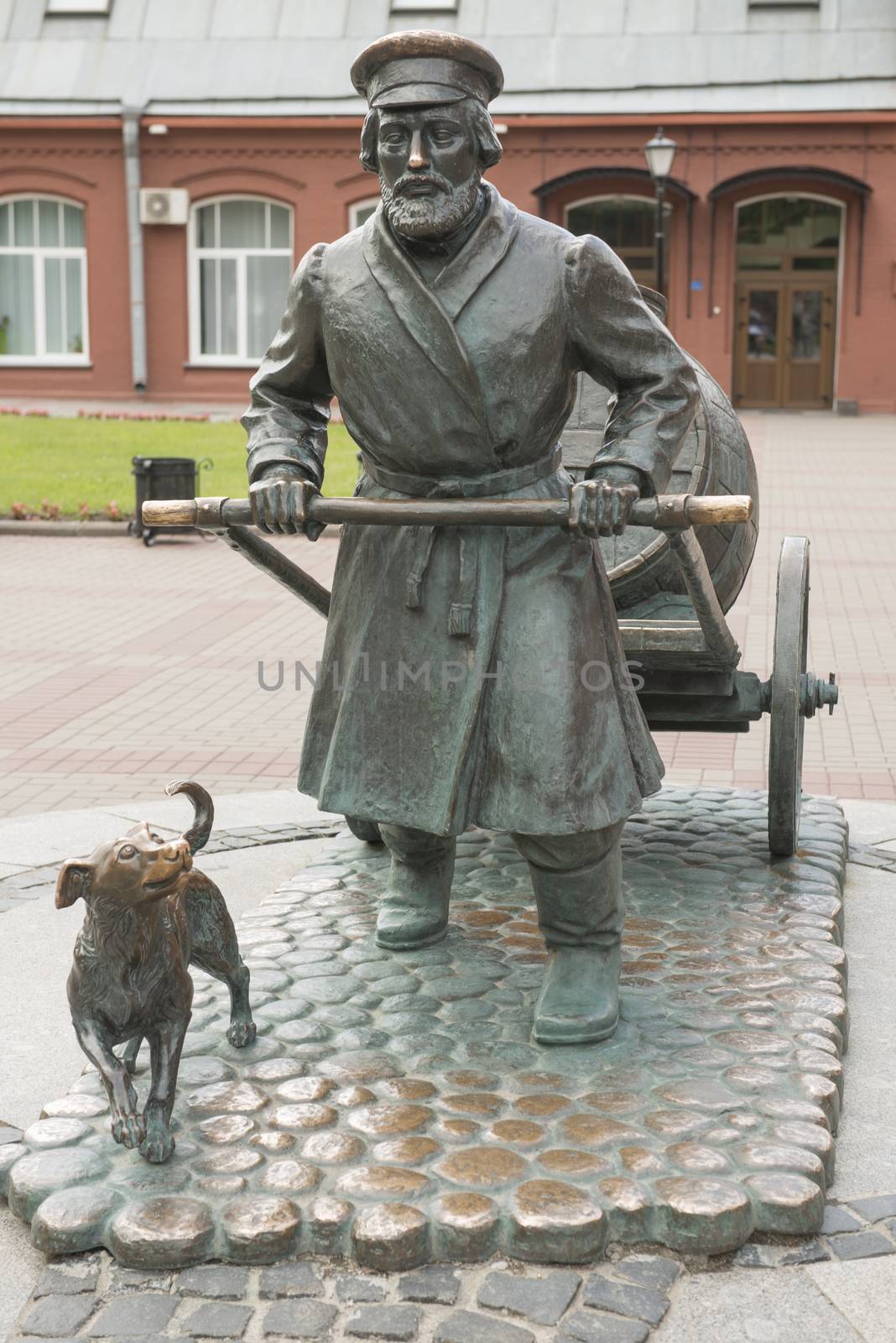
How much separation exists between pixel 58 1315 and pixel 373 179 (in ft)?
80.7

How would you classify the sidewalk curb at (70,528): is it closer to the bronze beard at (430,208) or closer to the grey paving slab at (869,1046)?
the grey paving slab at (869,1046)

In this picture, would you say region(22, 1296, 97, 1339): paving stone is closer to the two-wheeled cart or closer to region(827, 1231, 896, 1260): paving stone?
region(827, 1231, 896, 1260): paving stone

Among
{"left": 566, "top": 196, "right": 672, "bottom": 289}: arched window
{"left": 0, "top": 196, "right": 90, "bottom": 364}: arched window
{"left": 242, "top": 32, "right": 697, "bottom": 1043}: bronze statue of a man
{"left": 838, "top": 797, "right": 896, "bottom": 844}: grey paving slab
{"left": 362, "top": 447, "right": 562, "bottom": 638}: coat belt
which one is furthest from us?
{"left": 0, "top": 196, "right": 90, "bottom": 364}: arched window

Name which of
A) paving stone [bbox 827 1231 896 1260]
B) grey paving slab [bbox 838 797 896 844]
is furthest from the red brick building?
paving stone [bbox 827 1231 896 1260]

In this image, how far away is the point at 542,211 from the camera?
25484 millimetres

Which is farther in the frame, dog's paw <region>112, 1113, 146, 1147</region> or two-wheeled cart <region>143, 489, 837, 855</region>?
two-wheeled cart <region>143, 489, 837, 855</region>

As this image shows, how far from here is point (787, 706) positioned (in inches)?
187

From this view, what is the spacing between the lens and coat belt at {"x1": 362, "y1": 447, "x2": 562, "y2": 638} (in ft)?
11.7

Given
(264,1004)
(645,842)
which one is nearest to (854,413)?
(645,842)

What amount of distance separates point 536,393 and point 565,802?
0.90m

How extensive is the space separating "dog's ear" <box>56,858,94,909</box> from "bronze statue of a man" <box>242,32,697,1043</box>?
87cm

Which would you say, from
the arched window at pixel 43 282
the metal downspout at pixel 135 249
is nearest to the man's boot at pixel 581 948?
the metal downspout at pixel 135 249

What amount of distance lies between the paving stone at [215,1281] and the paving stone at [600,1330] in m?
0.57

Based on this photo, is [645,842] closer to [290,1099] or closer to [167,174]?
[290,1099]
